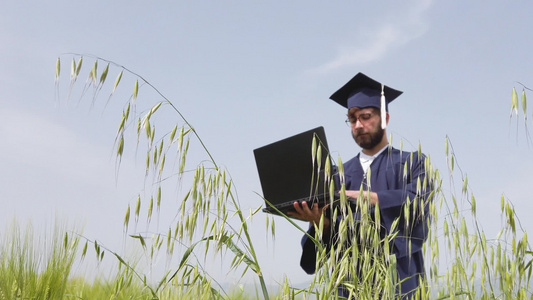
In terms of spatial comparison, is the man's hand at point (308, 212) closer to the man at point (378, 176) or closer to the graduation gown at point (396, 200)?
the man at point (378, 176)

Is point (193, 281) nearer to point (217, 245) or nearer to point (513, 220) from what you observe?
point (217, 245)

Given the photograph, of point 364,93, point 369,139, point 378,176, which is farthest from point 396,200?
point 364,93

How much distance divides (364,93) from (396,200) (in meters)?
0.82

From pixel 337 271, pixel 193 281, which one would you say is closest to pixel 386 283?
pixel 337 271

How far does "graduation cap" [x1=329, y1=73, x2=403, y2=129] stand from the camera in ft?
9.42

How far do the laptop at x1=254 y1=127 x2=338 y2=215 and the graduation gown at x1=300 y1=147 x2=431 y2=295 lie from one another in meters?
0.22

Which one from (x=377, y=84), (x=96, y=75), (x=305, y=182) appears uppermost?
(x=377, y=84)

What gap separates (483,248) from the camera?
1.58 m

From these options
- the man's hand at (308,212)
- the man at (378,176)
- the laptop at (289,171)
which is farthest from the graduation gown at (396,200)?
the laptop at (289,171)

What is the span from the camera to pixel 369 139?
2.72 metres

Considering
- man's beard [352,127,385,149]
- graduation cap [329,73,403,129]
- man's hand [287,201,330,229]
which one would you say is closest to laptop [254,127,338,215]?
man's hand [287,201,330,229]

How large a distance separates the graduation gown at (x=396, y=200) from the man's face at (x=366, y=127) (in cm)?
9

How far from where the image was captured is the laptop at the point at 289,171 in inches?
82.2

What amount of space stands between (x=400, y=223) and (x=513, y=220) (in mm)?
668
